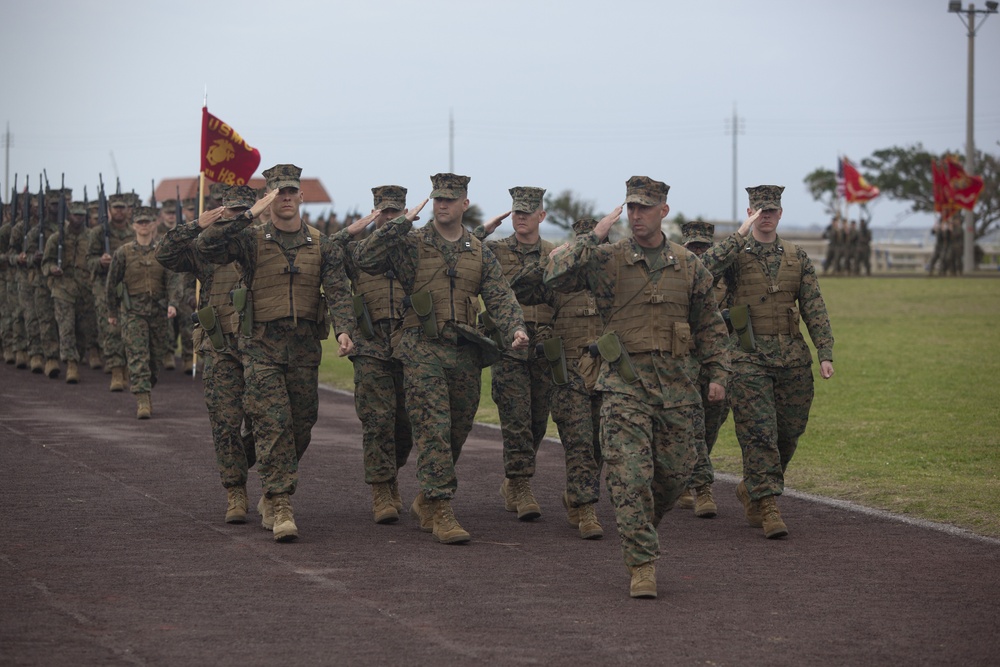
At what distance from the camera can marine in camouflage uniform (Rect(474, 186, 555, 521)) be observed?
10.4m

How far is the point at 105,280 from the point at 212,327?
10.2m

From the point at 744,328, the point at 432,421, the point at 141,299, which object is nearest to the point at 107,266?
the point at 141,299

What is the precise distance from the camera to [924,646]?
688 cm

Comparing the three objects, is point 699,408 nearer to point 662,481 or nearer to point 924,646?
point 662,481

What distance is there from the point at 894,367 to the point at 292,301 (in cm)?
1497

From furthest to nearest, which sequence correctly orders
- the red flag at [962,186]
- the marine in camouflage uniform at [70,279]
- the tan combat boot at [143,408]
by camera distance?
the red flag at [962,186]
the marine in camouflage uniform at [70,279]
the tan combat boot at [143,408]

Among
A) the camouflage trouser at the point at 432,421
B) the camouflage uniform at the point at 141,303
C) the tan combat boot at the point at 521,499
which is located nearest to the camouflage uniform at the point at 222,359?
the camouflage trouser at the point at 432,421

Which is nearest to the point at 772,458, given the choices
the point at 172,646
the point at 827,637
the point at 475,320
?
the point at 475,320

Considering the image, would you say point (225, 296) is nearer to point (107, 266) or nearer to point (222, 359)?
point (222, 359)

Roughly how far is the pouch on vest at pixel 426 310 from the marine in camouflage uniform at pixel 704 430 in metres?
1.95

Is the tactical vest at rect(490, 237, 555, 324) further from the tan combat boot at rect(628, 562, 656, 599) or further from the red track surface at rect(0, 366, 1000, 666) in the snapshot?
the tan combat boot at rect(628, 562, 656, 599)

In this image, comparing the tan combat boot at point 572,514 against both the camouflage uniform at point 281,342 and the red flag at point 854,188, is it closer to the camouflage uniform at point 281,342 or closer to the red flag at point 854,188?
the camouflage uniform at point 281,342

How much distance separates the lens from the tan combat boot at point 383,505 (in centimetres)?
1004

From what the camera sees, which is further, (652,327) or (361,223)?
(361,223)
